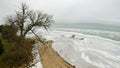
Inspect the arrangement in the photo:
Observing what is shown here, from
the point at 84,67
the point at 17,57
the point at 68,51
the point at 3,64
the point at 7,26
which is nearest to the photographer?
the point at 17,57

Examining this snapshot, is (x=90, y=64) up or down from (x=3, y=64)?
down

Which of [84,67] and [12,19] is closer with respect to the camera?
[84,67]

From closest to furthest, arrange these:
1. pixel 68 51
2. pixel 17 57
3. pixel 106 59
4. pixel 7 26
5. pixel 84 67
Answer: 1. pixel 17 57
2. pixel 84 67
3. pixel 7 26
4. pixel 106 59
5. pixel 68 51

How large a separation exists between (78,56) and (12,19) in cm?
1096

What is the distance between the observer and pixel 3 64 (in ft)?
61.2

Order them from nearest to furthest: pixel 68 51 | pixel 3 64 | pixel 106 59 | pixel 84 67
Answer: pixel 3 64 < pixel 84 67 < pixel 106 59 < pixel 68 51

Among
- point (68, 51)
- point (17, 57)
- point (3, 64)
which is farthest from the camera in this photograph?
point (68, 51)

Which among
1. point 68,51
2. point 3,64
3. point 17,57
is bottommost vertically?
point 68,51

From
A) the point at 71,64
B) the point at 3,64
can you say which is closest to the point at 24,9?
the point at 71,64

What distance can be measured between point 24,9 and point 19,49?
43.7 feet

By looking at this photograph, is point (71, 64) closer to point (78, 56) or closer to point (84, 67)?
point (84, 67)

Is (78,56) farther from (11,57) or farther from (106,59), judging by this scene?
(11,57)

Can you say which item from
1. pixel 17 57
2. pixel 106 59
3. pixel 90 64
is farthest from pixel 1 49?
pixel 106 59

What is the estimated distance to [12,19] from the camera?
30438 millimetres
